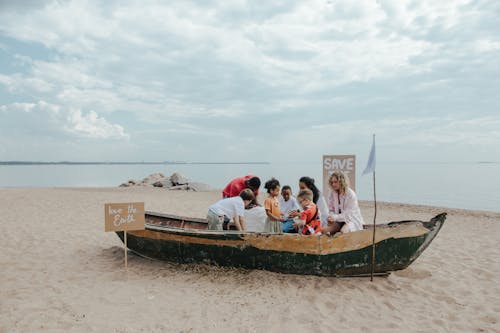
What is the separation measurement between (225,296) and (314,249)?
1.50 metres

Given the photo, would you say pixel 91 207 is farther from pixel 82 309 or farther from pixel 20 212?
pixel 82 309

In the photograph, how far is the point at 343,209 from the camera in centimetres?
570

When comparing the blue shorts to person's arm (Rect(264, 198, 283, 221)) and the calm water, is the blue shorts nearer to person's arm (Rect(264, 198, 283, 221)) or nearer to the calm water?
person's arm (Rect(264, 198, 283, 221))

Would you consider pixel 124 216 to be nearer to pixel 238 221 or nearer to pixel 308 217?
pixel 238 221

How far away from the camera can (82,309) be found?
4523 mm


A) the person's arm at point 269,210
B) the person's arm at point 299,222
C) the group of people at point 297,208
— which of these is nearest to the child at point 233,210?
the group of people at point 297,208

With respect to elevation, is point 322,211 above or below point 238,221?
above

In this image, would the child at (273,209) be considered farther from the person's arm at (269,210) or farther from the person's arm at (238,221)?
the person's arm at (238,221)

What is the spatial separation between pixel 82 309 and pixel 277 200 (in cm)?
352

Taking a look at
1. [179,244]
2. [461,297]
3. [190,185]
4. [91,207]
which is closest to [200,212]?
[91,207]

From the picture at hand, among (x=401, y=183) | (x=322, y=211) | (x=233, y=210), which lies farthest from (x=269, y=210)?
(x=401, y=183)

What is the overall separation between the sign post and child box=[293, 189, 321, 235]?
2659 mm

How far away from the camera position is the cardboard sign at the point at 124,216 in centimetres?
564

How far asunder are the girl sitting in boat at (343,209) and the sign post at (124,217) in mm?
3130
